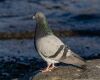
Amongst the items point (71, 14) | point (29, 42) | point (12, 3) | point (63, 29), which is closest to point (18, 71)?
point (29, 42)

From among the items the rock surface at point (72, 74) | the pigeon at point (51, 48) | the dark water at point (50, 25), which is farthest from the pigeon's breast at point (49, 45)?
the dark water at point (50, 25)

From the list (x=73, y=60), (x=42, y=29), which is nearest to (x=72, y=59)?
(x=73, y=60)

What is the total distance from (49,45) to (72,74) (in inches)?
26.8

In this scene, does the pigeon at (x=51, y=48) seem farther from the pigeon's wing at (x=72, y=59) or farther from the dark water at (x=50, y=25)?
the dark water at (x=50, y=25)

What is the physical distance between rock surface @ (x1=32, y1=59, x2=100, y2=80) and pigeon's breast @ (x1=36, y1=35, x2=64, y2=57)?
42 cm

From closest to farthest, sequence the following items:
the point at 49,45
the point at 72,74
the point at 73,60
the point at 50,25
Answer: the point at 49,45, the point at 73,60, the point at 72,74, the point at 50,25

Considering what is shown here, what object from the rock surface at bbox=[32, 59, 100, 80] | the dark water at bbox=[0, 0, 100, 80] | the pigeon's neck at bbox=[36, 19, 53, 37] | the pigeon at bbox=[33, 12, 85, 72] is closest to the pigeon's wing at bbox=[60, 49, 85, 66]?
the pigeon at bbox=[33, 12, 85, 72]

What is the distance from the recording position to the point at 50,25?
16938 mm

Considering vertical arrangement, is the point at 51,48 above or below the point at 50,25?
above

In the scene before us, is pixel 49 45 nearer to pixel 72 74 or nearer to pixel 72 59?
pixel 72 59

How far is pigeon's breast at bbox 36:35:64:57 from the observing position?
877 cm

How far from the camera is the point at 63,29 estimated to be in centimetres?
1650

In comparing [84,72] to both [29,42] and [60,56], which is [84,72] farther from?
[29,42]

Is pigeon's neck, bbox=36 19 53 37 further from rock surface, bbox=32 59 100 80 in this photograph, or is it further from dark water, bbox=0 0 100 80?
dark water, bbox=0 0 100 80
